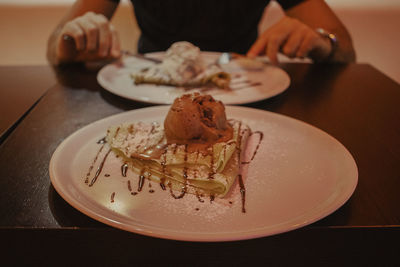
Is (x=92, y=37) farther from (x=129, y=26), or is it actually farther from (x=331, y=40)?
(x=129, y=26)

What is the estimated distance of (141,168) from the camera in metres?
0.79

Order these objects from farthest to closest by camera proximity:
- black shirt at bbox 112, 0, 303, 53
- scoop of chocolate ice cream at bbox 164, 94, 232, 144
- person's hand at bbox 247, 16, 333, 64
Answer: black shirt at bbox 112, 0, 303, 53 < person's hand at bbox 247, 16, 333, 64 < scoop of chocolate ice cream at bbox 164, 94, 232, 144

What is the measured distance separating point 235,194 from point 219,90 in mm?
677

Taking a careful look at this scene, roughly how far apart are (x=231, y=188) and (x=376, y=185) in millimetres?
312

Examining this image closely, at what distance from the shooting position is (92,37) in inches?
60.8

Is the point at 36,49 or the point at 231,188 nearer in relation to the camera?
the point at 231,188

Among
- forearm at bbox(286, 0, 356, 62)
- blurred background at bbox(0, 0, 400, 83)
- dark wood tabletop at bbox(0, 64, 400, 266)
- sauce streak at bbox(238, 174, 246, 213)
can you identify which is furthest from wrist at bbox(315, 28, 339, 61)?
blurred background at bbox(0, 0, 400, 83)

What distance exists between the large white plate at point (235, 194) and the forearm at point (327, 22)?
3.50 feet

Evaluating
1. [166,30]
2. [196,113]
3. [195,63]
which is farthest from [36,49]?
[196,113]

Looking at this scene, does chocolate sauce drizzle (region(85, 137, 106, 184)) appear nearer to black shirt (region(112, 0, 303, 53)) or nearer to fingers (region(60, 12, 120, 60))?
fingers (region(60, 12, 120, 60))

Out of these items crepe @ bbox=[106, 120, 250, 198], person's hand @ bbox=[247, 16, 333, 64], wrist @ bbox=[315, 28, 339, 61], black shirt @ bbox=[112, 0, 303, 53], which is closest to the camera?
crepe @ bbox=[106, 120, 250, 198]

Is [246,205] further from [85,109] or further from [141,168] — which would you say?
[85,109]

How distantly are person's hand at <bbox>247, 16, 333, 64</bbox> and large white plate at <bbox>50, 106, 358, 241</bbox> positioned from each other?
80cm

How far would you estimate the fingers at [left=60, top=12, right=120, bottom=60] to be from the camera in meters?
1.54
